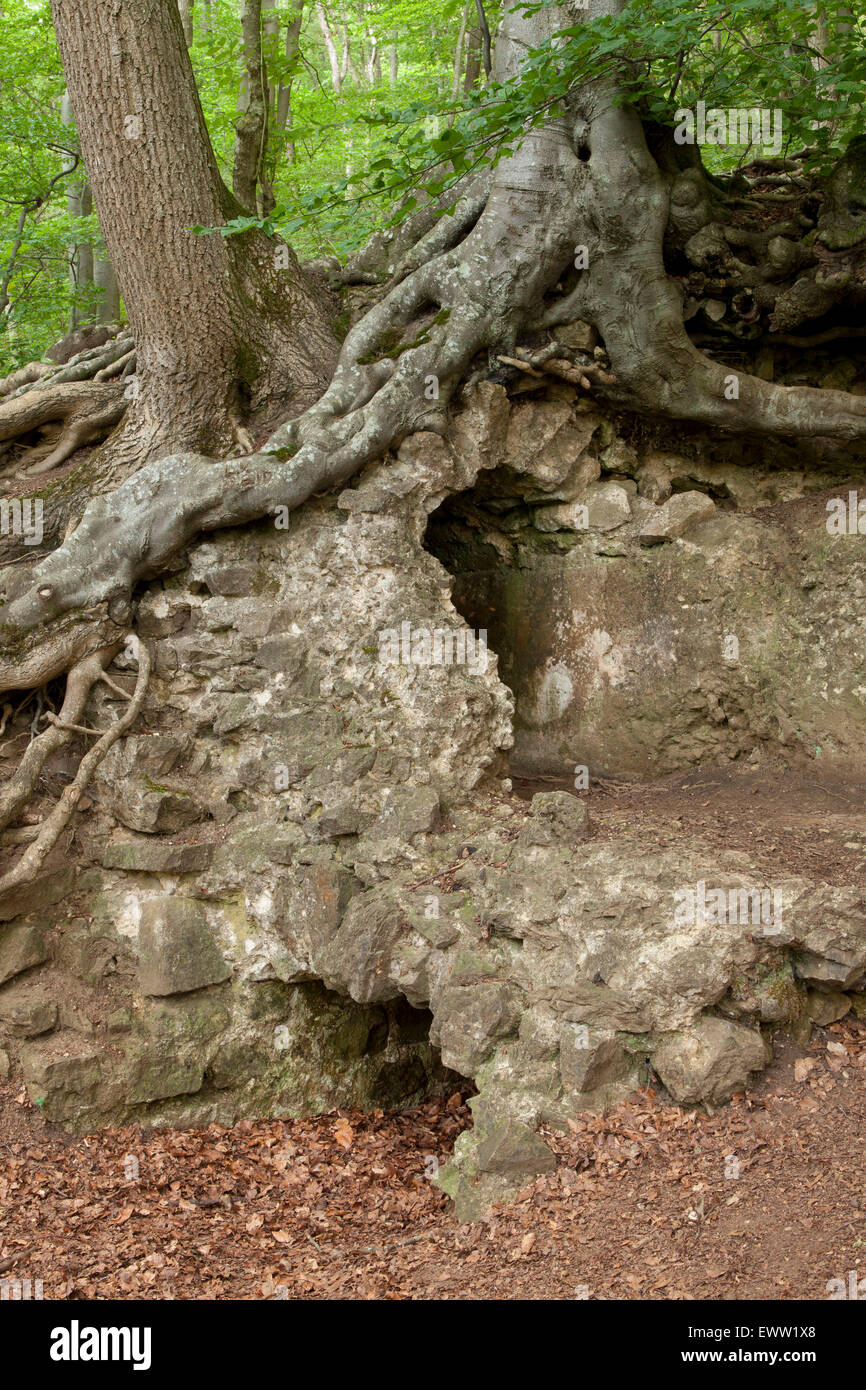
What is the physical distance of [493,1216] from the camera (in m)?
4.39

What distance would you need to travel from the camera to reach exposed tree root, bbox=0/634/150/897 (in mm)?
5422

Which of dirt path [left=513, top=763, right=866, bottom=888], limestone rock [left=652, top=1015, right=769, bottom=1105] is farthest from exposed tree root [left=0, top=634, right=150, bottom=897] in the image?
limestone rock [left=652, top=1015, right=769, bottom=1105]

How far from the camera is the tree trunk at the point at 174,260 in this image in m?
5.96

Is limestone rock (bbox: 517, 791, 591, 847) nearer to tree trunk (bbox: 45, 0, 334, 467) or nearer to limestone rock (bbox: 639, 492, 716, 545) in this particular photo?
limestone rock (bbox: 639, 492, 716, 545)

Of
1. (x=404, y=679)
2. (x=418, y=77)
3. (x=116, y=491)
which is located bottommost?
(x=404, y=679)

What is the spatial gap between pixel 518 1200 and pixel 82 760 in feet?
10.8

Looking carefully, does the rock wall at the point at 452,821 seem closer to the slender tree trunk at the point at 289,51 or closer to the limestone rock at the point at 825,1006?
the limestone rock at the point at 825,1006

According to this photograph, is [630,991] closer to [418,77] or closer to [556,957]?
[556,957]

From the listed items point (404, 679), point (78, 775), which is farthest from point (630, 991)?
point (78, 775)

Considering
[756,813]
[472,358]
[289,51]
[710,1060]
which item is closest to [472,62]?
[289,51]

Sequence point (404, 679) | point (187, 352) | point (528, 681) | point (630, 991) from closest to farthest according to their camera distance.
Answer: point (630, 991) < point (404, 679) < point (187, 352) < point (528, 681)

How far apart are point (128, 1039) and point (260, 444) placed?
3651 mm

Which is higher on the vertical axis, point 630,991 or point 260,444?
point 260,444

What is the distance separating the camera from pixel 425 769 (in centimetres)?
589
